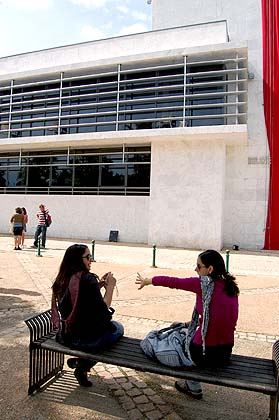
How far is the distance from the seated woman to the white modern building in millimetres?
13431

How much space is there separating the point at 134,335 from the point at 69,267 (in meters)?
2.25

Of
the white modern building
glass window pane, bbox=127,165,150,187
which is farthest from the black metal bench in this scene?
glass window pane, bbox=127,165,150,187

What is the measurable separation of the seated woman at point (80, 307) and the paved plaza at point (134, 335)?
0.53 metres

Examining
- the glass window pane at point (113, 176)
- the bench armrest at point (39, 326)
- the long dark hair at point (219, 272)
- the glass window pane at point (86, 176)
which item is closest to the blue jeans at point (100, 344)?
the bench armrest at point (39, 326)

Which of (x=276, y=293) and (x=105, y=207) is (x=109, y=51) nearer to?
(x=105, y=207)

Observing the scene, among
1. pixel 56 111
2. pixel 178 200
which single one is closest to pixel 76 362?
pixel 178 200

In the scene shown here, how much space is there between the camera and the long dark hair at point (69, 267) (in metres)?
3.31

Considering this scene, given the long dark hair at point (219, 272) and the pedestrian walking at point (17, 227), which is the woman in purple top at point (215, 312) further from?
the pedestrian walking at point (17, 227)

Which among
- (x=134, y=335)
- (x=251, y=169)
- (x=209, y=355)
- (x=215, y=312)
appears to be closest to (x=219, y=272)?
(x=215, y=312)

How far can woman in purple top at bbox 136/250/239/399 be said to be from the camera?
3.03 metres

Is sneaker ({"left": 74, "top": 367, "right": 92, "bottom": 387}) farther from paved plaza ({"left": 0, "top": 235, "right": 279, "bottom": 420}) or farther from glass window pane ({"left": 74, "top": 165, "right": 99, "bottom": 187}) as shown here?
glass window pane ({"left": 74, "top": 165, "right": 99, "bottom": 187})

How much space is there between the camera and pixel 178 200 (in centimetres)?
1700

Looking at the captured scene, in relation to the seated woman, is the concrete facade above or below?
above

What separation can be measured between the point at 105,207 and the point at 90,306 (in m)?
15.5
